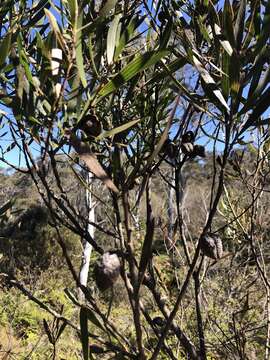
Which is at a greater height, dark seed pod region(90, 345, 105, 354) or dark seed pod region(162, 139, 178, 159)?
dark seed pod region(162, 139, 178, 159)

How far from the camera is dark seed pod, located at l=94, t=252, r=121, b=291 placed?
1.09 feet

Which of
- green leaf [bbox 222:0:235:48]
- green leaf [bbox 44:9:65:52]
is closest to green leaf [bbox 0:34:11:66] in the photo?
green leaf [bbox 44:9:65:52]

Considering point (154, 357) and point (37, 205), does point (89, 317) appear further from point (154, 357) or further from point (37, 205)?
point (37, 205)

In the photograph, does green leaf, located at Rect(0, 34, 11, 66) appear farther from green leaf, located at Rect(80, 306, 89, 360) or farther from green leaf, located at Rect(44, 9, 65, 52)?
green leaf, located at Rect(80, 306, 89, 360)

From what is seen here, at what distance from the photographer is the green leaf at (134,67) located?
0.37 m

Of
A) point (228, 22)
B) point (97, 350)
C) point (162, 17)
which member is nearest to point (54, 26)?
point (228, 22)

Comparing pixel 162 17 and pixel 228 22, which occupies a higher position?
pixel 162 17

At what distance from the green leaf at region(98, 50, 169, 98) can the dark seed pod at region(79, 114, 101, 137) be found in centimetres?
3

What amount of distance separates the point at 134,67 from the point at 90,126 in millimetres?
70

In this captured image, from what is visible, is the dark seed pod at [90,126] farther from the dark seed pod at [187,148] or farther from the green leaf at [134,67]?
the dark seed pod at [187,148]

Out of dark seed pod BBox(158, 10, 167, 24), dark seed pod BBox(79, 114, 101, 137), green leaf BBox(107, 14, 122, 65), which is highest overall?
dark seed pod BBox(158, 10, 167, 24)

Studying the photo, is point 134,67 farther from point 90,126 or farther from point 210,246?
point 210,246

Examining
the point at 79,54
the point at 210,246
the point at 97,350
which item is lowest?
the point at 97,350

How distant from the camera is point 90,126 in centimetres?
40
